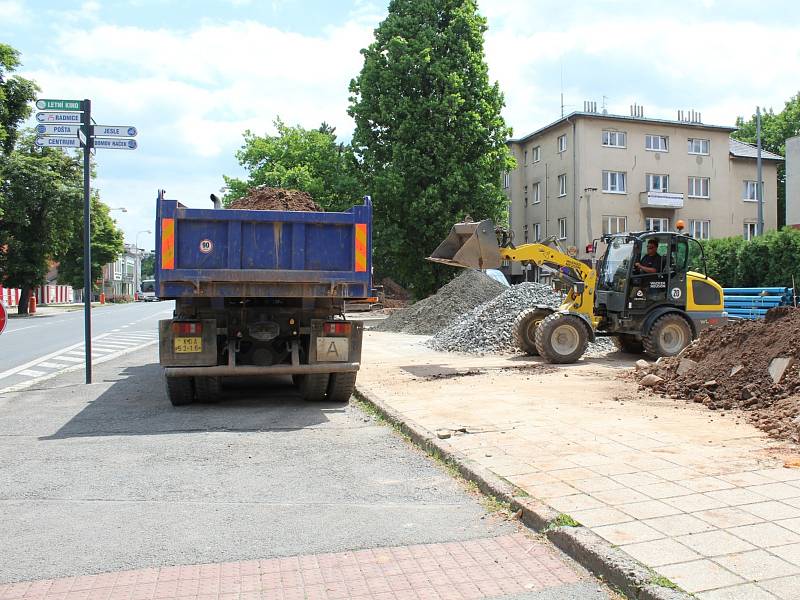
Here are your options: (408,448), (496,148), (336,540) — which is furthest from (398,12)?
(336,540)

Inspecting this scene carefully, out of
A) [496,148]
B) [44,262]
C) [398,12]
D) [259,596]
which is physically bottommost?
[259,596]

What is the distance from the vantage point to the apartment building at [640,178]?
44594 millimetres

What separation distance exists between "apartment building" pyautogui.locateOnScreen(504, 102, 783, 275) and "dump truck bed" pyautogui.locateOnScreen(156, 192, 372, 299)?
3574 cm

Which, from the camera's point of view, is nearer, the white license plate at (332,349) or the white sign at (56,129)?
the white license plate at (332,349)

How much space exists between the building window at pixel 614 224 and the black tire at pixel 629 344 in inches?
1186

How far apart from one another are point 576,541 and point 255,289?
17.8ft

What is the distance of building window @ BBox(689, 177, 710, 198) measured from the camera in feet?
153

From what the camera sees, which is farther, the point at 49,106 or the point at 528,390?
the point at 49,106

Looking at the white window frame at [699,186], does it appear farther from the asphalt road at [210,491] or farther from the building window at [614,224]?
the asphalt road at [210,491]

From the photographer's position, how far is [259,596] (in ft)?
11.6

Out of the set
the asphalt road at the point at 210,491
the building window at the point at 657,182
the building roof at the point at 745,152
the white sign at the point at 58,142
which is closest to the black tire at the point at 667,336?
the asphalt road at the point at 210,491

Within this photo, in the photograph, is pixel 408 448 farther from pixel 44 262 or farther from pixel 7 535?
pixel 44 262

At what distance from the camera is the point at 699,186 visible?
154 ft

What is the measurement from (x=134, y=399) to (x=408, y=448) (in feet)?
15.8
